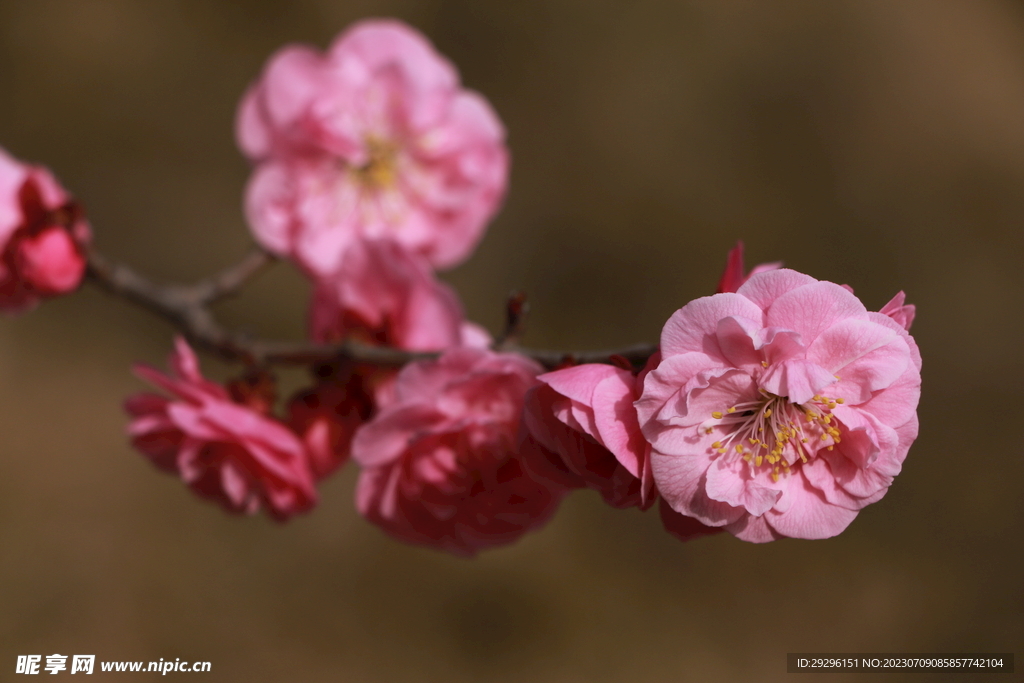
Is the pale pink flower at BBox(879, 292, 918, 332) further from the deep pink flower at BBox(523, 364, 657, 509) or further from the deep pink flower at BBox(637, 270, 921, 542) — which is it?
the deep pink flower at BBox(523, 364, 657, 509)

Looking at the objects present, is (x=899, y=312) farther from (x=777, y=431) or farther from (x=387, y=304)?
(x=387, y=304)

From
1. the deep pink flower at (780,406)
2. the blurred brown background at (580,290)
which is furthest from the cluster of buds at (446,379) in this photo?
the blurred brown background at (580,290)

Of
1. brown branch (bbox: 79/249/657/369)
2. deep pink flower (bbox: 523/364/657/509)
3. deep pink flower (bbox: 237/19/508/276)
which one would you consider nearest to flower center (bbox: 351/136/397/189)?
deep pink flower (bbox: 237/19/508/276)

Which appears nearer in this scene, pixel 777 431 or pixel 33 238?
pixel 777 431

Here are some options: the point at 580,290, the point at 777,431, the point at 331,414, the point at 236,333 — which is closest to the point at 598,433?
the point at 777,431

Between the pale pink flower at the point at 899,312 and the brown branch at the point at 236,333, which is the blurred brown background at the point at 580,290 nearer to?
the brown branch at the point at 236,333

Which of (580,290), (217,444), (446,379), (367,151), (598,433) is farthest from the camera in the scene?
(580,290)

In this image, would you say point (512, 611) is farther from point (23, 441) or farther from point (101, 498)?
point (23, 441)
